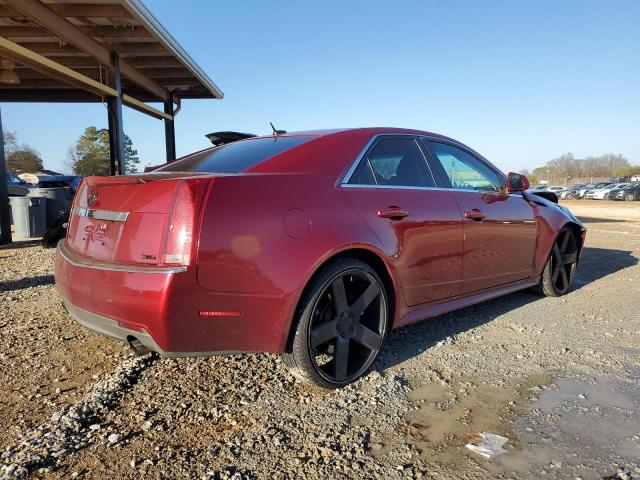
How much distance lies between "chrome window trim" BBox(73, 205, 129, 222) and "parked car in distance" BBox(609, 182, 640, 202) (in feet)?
150

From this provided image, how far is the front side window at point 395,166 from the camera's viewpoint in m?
3.09

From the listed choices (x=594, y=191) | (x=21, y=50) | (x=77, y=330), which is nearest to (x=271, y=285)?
(x=77, y=330)

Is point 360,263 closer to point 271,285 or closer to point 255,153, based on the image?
point 271,285

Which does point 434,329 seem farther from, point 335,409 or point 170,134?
point 170,134

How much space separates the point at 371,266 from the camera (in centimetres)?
304

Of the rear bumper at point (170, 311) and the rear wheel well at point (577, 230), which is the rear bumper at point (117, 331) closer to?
the rear bumper at point (170, 311)

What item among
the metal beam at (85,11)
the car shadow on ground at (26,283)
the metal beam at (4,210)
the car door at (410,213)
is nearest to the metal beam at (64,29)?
the metal beam at (85,11)

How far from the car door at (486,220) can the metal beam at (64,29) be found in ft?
23.0

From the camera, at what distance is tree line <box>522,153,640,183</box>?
104 meters

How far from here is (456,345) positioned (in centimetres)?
358

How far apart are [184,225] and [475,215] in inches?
95.9

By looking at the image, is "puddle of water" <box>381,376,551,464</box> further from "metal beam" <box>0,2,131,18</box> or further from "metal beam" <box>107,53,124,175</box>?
"metal beam" <box>107,53,124,175</box>

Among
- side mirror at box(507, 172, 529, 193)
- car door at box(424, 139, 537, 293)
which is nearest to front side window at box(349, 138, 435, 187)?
car door at box(424, 139, 537, 293)

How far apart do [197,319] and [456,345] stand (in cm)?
213
